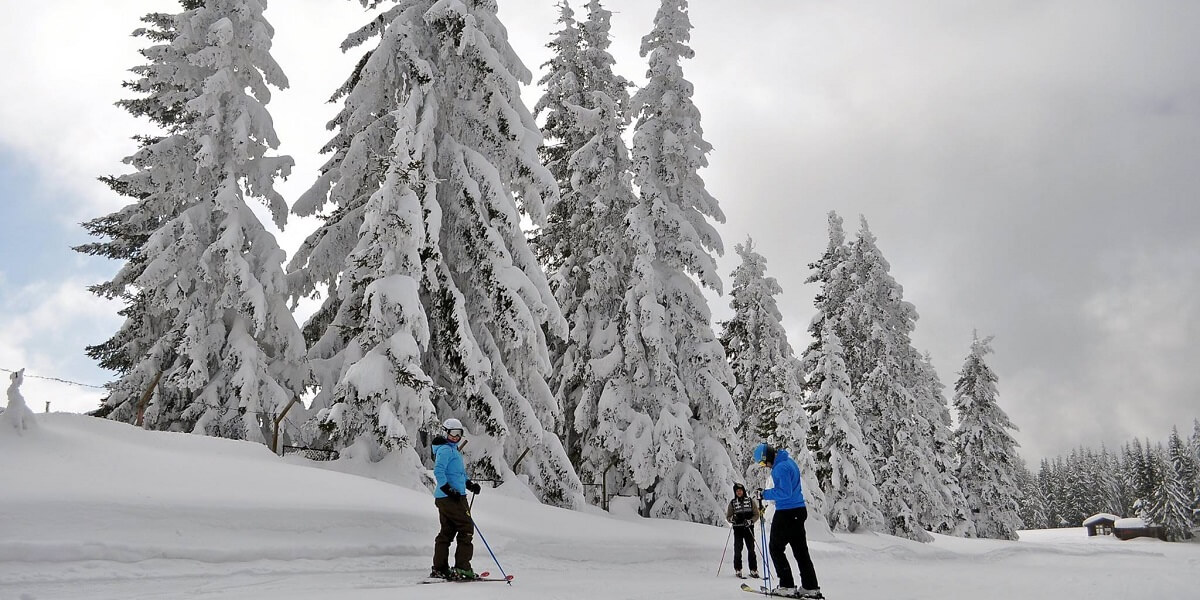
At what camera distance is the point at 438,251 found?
13914 millimetres

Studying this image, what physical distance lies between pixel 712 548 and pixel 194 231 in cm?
1327

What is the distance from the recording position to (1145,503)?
66438mm

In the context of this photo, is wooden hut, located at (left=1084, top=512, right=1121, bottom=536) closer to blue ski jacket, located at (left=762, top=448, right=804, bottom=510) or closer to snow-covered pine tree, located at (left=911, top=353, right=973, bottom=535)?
snow-covered pine tree, located at (left=911, top=353, right=973, bottom=535)

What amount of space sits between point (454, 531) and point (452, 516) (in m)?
0.23

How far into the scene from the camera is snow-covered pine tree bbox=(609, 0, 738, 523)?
1908 centimetres

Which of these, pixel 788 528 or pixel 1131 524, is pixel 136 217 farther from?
pixel 1131 524

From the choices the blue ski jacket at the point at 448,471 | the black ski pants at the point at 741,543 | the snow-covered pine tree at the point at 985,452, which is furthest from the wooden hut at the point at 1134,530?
the blue ski jacket at the point at 448,471

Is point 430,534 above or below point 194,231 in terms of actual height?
below

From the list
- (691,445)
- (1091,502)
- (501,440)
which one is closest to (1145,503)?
(1091,502)

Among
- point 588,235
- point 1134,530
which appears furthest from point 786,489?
point 1134,530

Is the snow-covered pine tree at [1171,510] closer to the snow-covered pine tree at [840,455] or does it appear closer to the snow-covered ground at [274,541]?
the snow-covered pine tree at [840,455]

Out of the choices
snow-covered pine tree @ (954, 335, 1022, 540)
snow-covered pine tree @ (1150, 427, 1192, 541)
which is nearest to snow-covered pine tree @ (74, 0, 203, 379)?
snow-covered pine tree @ (954, 335, 1022, 540)

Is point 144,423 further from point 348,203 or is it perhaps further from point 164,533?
point 164,533

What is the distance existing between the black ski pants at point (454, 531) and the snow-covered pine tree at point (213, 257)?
8.35 meters
